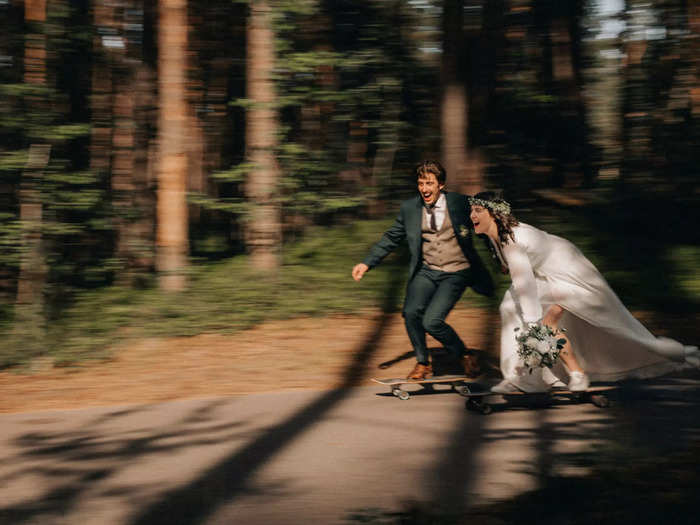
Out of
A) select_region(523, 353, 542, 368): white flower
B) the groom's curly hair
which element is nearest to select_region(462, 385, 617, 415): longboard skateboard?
select_region(523, 353, 542, 368): white flower

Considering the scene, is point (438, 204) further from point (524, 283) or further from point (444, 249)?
point (524, 283)

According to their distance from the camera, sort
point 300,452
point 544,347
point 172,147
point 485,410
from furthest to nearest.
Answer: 1. point 172,147
2. point 485,410
3. point 544,347
4. point 300,452

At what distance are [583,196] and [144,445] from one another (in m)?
12.6

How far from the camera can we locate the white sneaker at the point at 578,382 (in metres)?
7.44

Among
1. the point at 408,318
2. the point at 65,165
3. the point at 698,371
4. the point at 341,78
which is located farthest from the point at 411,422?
the point at 341,78

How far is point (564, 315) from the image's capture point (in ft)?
26.0

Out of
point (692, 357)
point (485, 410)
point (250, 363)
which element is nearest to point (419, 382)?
point (485, 410)

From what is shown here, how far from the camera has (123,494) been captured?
18.1ft

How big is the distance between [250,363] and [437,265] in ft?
10.1

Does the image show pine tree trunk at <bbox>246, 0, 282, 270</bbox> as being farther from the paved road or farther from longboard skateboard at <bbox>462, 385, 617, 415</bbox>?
longboard skateboard at <bbox>462, 385, 617, 415</bbox>

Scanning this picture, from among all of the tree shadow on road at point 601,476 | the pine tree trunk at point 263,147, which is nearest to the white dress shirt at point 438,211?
the tree shadow on road at point 601,476

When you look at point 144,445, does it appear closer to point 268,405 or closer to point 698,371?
point 268,405

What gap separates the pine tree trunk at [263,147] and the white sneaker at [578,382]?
794cm

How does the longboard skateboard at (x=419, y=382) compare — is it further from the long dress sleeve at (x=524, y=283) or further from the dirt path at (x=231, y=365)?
the dirt path at (x=231, y=365)
